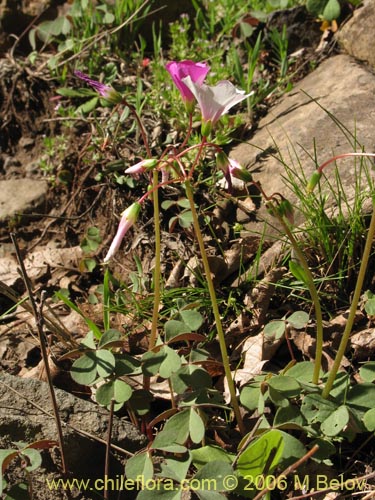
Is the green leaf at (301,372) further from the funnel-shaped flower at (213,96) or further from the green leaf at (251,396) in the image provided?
the funnel-shaped flower at (213,96)

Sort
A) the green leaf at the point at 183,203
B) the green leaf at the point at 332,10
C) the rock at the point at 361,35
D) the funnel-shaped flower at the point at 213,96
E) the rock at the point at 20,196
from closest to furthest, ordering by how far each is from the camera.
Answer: the funnel-shaped flower at the point at 213,96, the green leaf at the point at 183,203, the rock at the point at 20,196, the rock at the point at 361,35, the green leaf at the point at 332,10

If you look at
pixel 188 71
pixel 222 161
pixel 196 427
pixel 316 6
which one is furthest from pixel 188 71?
pixel 316 6

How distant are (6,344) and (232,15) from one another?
244 cm

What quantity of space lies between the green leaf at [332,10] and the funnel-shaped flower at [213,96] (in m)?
2.22

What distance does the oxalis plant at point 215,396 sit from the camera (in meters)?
1.92

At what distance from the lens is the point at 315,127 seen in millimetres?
3322

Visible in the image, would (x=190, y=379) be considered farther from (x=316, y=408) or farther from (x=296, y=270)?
(x=296, y=270)

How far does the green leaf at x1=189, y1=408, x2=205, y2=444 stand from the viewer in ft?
6.57

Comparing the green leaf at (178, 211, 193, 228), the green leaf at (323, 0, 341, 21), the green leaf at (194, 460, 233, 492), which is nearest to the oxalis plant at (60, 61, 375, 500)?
the green leaf at (194, 460, 233, 492)

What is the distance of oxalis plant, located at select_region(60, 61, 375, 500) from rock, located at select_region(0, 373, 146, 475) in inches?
4.3

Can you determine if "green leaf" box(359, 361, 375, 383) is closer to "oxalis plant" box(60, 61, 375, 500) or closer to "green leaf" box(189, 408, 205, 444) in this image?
"oxalis plant" box(60, 61, 375, 500)

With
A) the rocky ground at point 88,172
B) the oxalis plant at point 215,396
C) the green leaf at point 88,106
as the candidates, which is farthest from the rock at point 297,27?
the oxalis plant at point 215,396

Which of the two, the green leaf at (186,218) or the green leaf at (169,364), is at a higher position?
the green leaf at (169,364)

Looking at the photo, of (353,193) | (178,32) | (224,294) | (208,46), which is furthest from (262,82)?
(224,294)
